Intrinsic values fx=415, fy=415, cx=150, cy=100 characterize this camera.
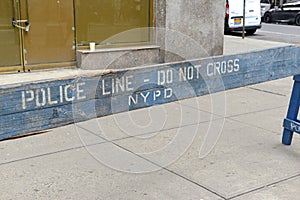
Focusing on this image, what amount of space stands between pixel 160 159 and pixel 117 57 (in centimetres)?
422

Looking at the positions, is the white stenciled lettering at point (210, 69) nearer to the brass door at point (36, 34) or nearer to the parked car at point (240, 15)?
the brass door at point (36, 34)

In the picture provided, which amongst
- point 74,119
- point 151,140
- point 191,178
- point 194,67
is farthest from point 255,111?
point 74,119

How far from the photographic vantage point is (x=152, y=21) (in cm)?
881

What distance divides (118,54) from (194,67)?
16.5 ft

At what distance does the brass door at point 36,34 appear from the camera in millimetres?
7257

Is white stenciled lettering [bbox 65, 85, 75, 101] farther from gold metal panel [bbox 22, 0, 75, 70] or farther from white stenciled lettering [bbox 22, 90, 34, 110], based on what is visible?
gold metal panel [bbox 22, 0, 75, 70]

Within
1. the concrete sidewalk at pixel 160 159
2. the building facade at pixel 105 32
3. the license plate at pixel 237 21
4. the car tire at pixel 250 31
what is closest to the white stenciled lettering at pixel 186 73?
the concrete sidewalk at pixel 160 159

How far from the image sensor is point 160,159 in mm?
4363

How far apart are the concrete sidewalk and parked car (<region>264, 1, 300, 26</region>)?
17574mm

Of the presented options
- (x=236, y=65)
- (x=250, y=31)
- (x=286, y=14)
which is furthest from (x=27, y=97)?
(x=286, y=14)

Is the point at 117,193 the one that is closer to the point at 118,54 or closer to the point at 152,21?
the point at 118,54

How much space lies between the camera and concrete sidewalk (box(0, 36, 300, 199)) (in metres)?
3.65

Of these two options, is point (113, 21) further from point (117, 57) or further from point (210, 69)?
point (210, 69)

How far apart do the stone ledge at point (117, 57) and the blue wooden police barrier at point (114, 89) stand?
442cm
